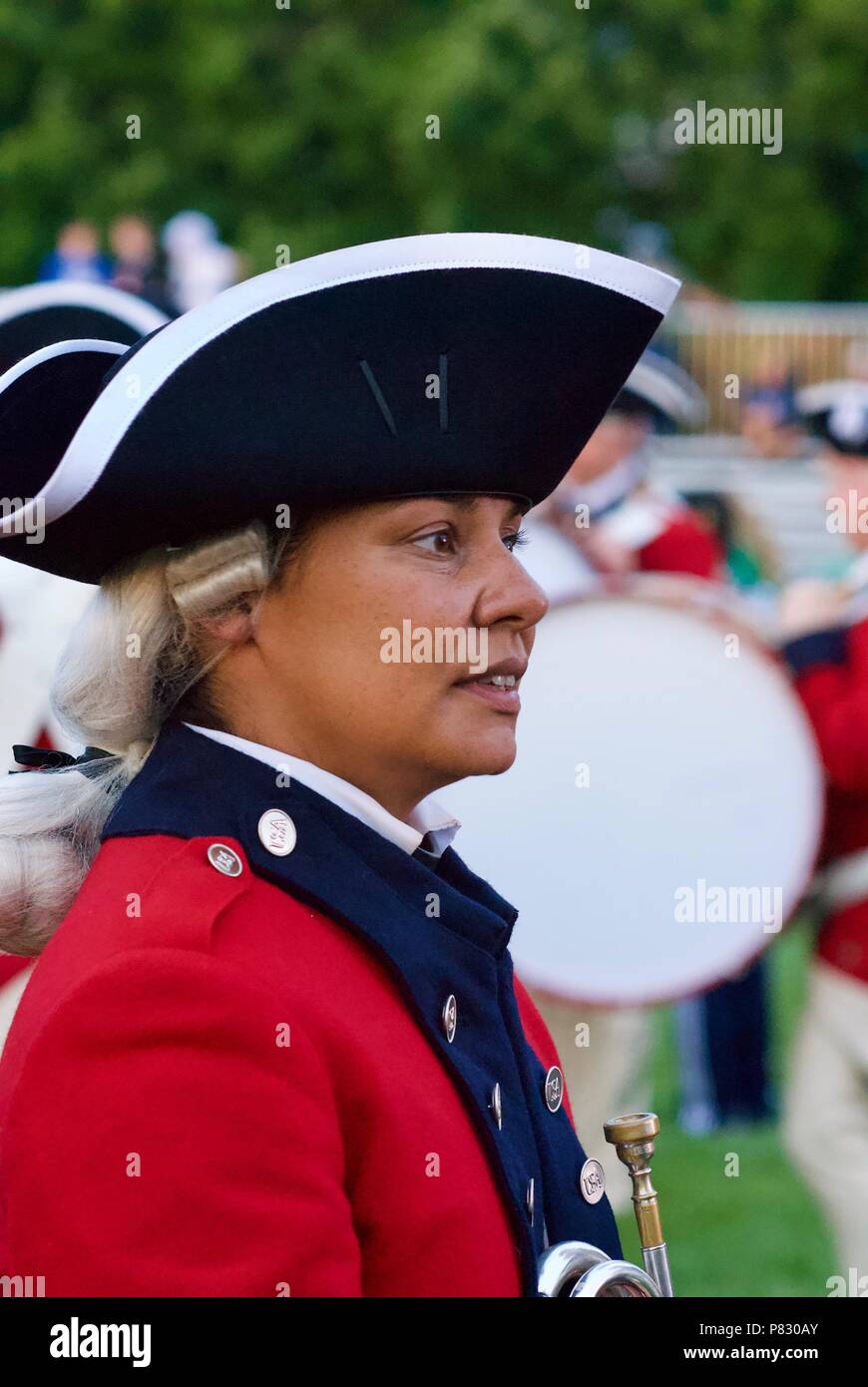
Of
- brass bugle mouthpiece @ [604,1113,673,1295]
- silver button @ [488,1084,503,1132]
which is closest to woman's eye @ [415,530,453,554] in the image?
silver button @ [488,1084,503,1132]

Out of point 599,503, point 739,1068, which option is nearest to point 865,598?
point 599,503

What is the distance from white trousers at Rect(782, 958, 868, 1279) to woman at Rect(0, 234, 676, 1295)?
10.1 feet

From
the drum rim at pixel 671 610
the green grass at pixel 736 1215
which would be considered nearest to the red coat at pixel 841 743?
the green grass at pixel 736 1215

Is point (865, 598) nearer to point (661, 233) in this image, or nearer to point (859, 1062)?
point (859, 1062)

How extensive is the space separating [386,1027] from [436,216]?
23.4 meters

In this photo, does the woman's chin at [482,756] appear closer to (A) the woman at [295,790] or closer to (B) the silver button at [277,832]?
(A) the woman at [295,790]

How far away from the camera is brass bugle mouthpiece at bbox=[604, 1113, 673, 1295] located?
7.68ft

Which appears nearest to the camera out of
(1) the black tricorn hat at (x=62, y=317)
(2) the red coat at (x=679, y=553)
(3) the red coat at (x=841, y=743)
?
(1) the black tricorn hat at (x=62, y=317)

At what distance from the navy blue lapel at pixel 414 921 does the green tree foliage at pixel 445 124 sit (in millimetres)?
21569

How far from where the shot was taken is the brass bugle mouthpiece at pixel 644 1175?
2.34 metres

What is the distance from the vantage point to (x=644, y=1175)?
7.79 ft

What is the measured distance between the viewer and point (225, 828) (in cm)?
208

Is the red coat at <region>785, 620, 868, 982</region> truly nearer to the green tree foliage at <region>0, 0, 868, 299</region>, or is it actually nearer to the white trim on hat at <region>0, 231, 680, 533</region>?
the white trim on hat at <region>0, 231, 680, 533</region>

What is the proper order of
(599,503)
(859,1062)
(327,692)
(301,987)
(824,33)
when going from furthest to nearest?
1. (824,33)
2. (599,503)
3. (859,1062)
4. (327,692)
5. (301,987)
